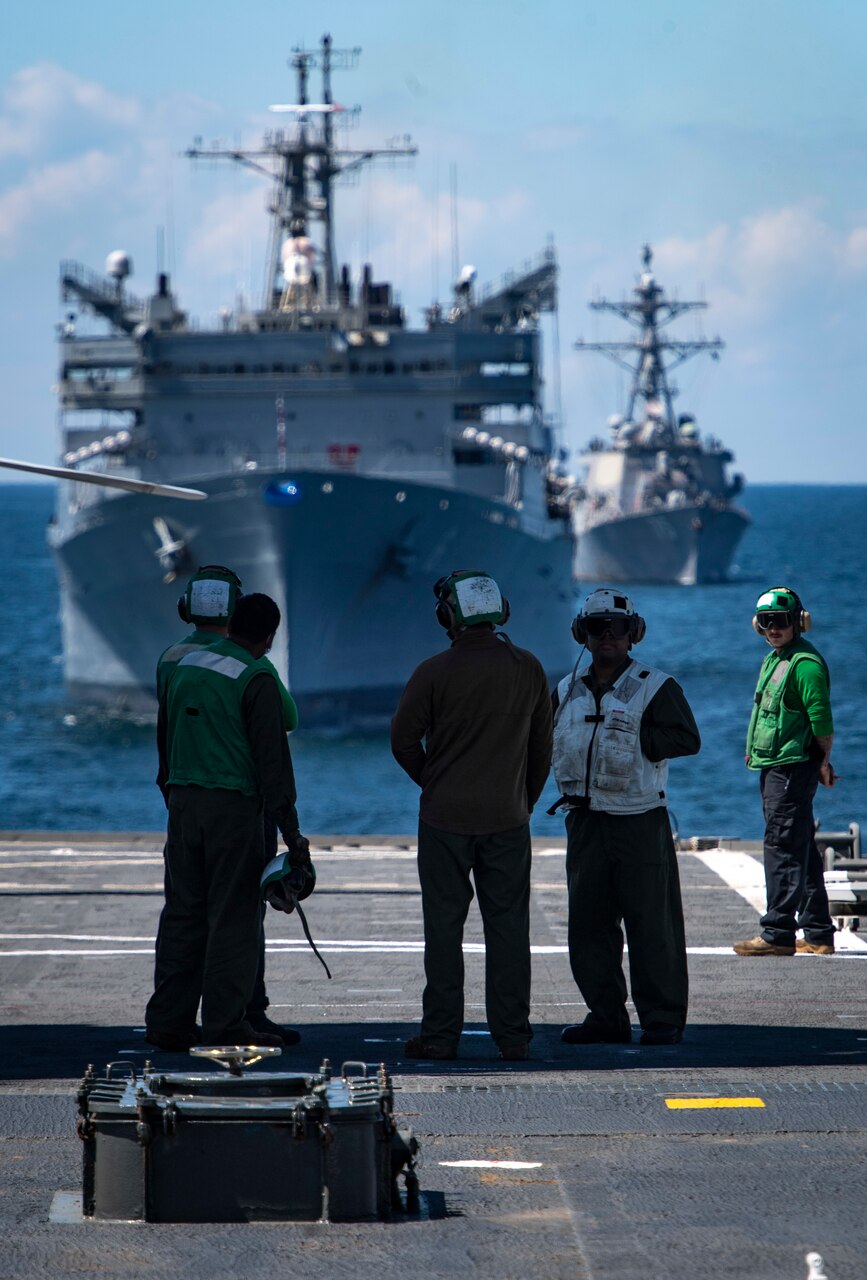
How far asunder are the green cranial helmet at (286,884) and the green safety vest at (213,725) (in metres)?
0.32

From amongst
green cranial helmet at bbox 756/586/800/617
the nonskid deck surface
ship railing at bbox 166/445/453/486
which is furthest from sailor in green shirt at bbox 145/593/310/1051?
ship railing at bbox 166/445/453/486

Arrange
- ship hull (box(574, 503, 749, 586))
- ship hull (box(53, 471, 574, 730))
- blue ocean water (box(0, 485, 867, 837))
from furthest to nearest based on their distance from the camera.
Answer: ship hull (box(574, 503, 749, 586)) < ship hull (box(53, 471, 574, 730)) < blue ocean water (box(0, 485, 867, 837))

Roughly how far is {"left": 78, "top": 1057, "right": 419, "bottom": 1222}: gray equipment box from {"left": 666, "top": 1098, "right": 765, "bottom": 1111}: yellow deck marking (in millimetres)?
1383

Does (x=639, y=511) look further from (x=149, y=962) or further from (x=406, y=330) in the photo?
(x=149, y=962)

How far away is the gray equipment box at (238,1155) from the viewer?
13.6ft

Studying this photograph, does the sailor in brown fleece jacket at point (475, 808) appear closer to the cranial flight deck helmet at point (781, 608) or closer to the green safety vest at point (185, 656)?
the green safety vest at point (185, 656)

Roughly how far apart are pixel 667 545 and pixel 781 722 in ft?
335

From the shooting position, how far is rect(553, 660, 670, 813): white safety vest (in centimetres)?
662

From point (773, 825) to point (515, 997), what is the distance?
2462mm

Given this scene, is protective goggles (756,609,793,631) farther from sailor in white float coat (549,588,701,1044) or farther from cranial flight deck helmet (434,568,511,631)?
cranial flight deck helmet (434,568,511,631)

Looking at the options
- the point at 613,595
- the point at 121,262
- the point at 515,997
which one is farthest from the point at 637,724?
the point at 121,262

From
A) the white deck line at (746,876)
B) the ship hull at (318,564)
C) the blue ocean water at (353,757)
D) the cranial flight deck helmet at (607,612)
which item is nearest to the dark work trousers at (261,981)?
the cranial flight deck helmet at (607,612)

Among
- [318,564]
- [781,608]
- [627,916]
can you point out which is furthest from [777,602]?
[318,564]

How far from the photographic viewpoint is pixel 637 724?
6605 millimetres
